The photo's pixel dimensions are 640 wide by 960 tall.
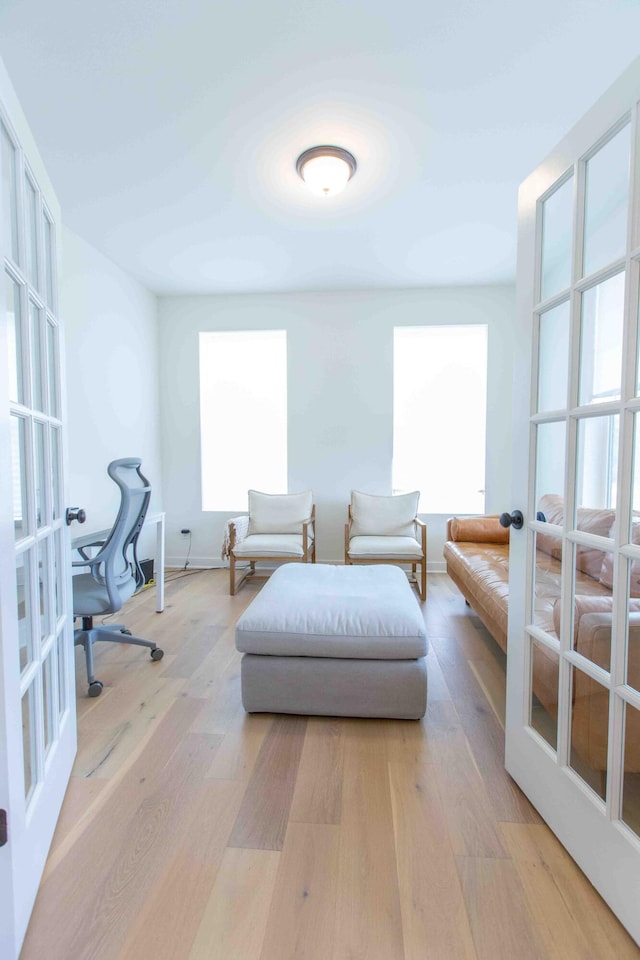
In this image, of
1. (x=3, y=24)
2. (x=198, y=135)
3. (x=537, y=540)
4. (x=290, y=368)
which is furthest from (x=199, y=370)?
(x=537, y=540)

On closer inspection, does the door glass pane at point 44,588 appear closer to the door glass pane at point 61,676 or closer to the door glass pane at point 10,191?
the door glass pane at point 61,676

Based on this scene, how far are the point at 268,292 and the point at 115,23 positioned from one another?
2509 mm

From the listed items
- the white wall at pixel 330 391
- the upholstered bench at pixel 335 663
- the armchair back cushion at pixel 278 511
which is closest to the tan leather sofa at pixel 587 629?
the upholstered bench at pixel 335 663

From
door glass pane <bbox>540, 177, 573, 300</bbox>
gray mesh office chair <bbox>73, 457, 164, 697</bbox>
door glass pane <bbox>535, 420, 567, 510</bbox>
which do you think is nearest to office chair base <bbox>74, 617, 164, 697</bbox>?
gray mesh office chair <bbox>73, 457, 164, 697</bbox>

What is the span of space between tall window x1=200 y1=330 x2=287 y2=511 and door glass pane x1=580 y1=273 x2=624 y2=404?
319cm

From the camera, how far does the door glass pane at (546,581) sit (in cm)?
117

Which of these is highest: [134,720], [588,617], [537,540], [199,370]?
[199,370]

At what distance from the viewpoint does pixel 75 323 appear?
285 cm

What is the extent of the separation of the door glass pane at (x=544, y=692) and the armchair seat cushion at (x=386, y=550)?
6.28 ft

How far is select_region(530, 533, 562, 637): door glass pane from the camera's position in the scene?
3.83 ft

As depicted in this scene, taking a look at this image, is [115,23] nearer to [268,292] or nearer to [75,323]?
[75,323]

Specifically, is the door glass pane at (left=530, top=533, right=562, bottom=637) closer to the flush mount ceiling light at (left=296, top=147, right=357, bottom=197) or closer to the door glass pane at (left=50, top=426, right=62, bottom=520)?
the door glass pane at (left=50, top=426, right=62, bottom=520)

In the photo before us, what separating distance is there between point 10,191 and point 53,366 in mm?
502

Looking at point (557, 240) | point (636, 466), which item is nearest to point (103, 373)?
point (557, 240)
